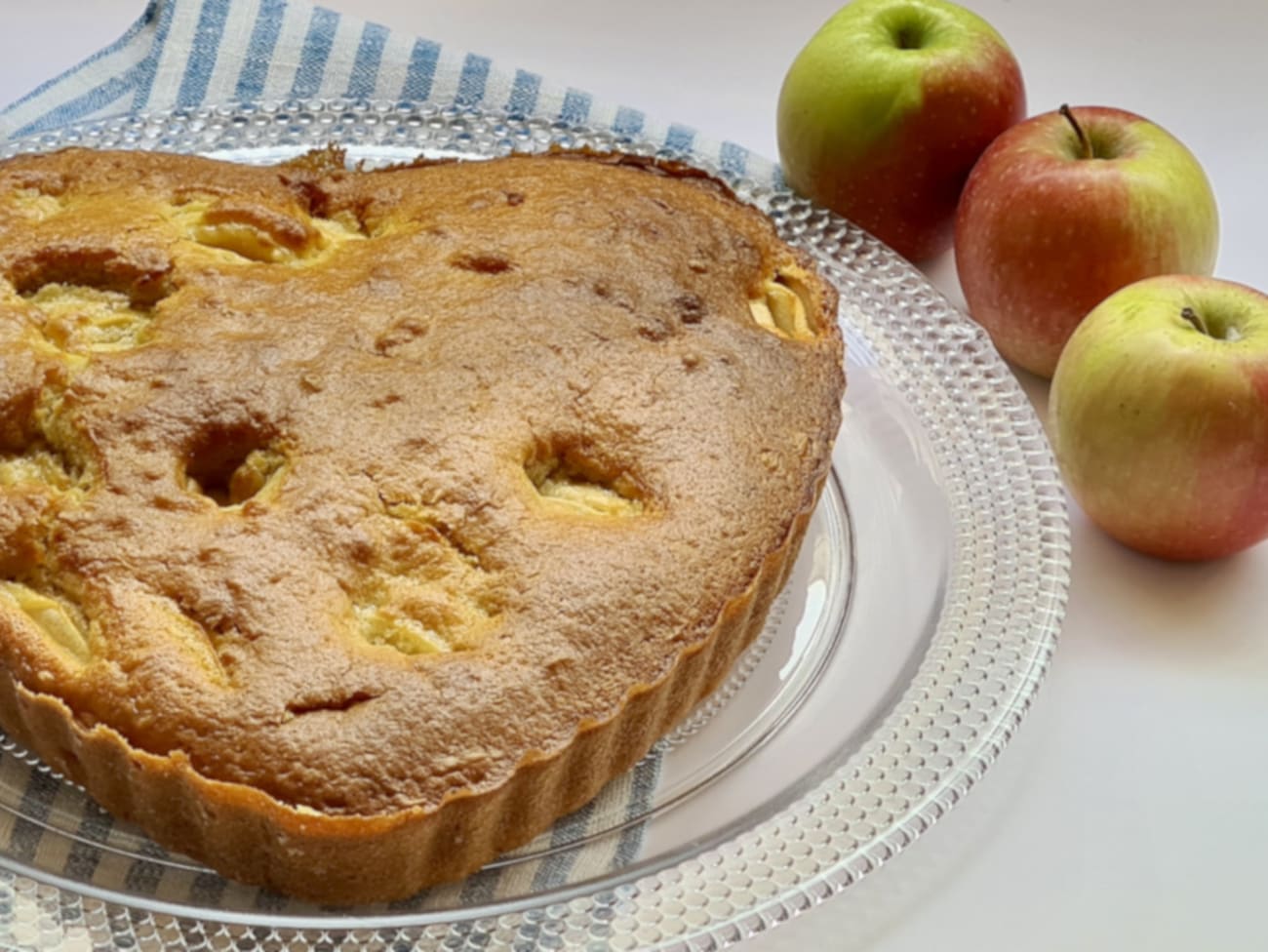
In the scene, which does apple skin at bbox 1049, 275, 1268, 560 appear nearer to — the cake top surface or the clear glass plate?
the clear glass plate

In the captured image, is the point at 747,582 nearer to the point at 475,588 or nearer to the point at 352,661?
the point at 475,588

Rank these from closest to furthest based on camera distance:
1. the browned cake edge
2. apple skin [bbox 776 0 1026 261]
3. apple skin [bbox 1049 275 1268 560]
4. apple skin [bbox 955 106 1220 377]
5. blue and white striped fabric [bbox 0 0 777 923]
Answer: the browned cake edge < apple skin [bbox 1049 275 1268 560] < apple skin [bbox 955 106 1220 377] < apple skin [bbox 776 0 1026 261] < blue and white striped fabric [bbox 0 0 777 923]

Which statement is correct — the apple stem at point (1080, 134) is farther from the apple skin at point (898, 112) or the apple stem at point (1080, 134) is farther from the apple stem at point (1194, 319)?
the apple stem at point (1194, 319)

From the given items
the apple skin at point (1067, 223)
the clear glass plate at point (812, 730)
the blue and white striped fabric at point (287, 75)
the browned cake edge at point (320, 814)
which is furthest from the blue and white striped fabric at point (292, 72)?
the browned cake edge at point (320, 814)

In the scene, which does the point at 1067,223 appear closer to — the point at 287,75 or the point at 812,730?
the point at 812,730

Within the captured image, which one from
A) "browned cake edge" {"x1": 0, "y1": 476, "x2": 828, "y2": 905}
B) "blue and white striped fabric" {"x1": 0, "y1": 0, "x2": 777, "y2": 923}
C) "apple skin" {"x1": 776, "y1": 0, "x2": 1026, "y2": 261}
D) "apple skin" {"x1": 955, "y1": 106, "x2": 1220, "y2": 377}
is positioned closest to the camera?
"browned cake edge" {"x1": 0, "y1": 476, "x2": 828, "y2": 905}

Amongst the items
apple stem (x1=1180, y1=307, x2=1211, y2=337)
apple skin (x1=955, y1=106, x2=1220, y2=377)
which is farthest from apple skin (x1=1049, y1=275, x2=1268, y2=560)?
apple skin (x1=955, y1=106, x2=1220, y2=377)

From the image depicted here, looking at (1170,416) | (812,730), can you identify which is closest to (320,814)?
(812,730)
